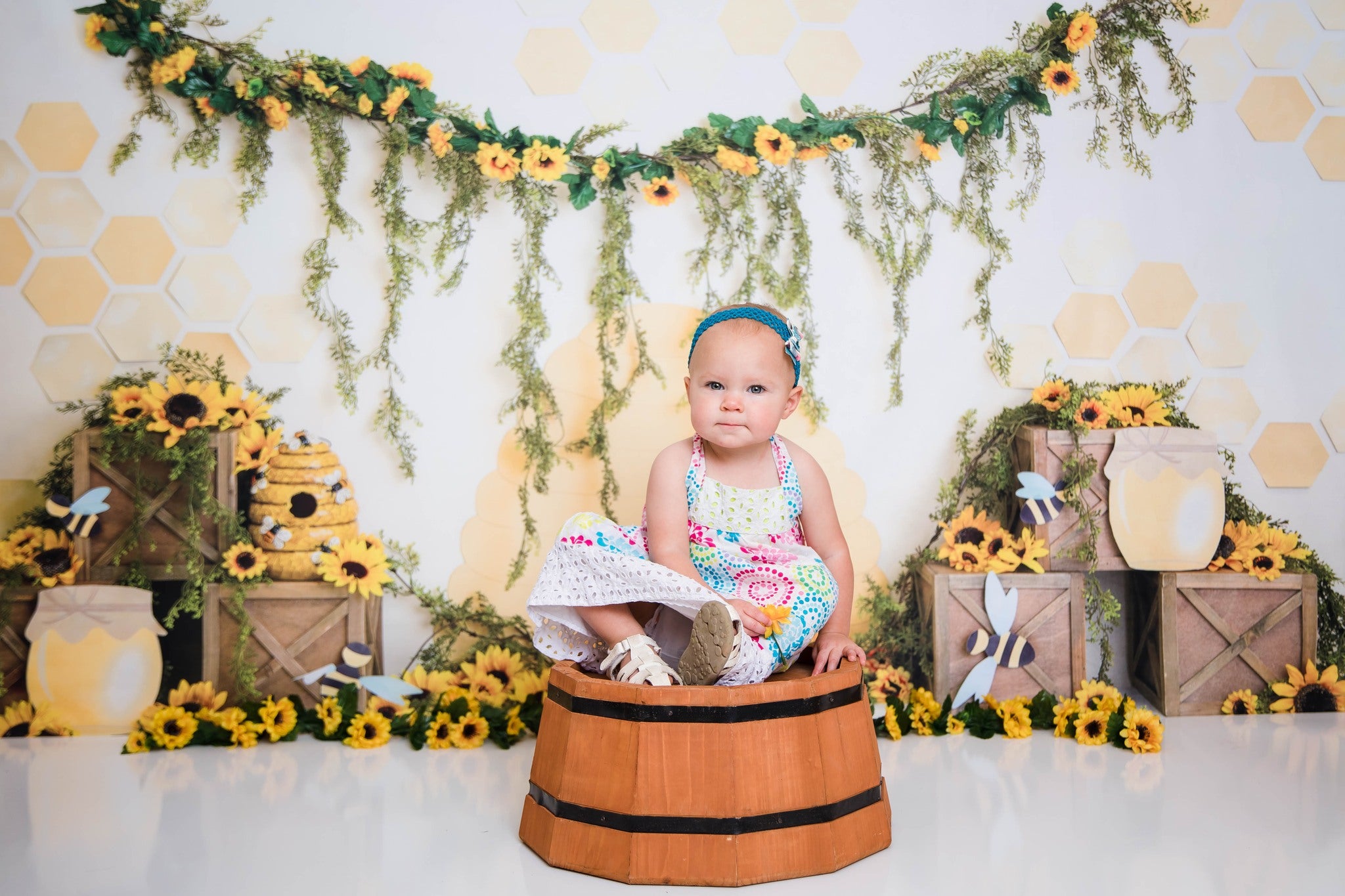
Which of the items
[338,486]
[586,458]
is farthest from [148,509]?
[586,458]

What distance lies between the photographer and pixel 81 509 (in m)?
2.61

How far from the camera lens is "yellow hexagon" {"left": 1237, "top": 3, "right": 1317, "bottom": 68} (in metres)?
2.86

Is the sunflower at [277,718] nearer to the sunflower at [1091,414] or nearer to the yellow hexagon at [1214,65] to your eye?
→ the sunflower at [1091,414]

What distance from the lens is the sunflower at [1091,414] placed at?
105 inches

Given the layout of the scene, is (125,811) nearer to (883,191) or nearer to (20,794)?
(20,794)

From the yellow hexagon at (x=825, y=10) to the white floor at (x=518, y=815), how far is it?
1.87 m

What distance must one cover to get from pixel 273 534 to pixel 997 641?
1.83m

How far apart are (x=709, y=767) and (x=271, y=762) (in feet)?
3.88

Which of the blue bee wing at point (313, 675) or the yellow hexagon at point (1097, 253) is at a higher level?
the yellow hexagon at point (1097, 253)

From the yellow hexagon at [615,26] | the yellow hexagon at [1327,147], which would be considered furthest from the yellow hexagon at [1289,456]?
the yellow hexagon at [615,26]

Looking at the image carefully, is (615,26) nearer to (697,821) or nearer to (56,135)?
(56,135)

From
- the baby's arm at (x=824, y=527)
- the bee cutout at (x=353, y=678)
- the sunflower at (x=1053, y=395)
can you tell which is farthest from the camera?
the sunflower at (x=1053, y=395)

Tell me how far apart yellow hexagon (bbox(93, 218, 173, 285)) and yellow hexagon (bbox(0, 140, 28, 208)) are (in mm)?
241

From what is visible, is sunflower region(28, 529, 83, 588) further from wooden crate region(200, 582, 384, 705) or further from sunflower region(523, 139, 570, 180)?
sunflower region(523, 139, 570, 180)
